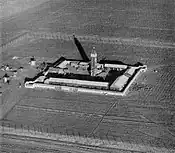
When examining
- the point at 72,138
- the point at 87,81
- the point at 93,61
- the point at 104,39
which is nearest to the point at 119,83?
the point at 87,81

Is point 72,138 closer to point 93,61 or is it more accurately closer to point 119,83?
point 119,83

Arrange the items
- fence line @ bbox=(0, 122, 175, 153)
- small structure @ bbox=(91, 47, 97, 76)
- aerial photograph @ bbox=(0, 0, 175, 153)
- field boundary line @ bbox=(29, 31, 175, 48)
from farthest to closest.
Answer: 1. field boundary line @ bbox=(29, 31, 175, 48)
2. small structure @ bbox=(91, 47, 97, 76)
3. aerial photograph @ bbox=(0, 0, 175, 153)
4. fence line @ bbox=(0, 122, 175, 153)

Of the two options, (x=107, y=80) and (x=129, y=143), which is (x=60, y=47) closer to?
(x=107, y=80)

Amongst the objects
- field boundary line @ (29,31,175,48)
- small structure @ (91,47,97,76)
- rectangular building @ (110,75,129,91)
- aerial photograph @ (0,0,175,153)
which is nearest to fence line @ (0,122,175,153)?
aerial photograph @ (0,0,175,153)

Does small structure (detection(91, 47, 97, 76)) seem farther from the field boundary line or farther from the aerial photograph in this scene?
the field boundary line

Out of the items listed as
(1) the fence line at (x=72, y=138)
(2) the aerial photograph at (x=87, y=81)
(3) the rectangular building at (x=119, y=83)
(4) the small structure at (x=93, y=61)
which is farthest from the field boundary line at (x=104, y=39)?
(1) the fence line at (x=72, y=138)
